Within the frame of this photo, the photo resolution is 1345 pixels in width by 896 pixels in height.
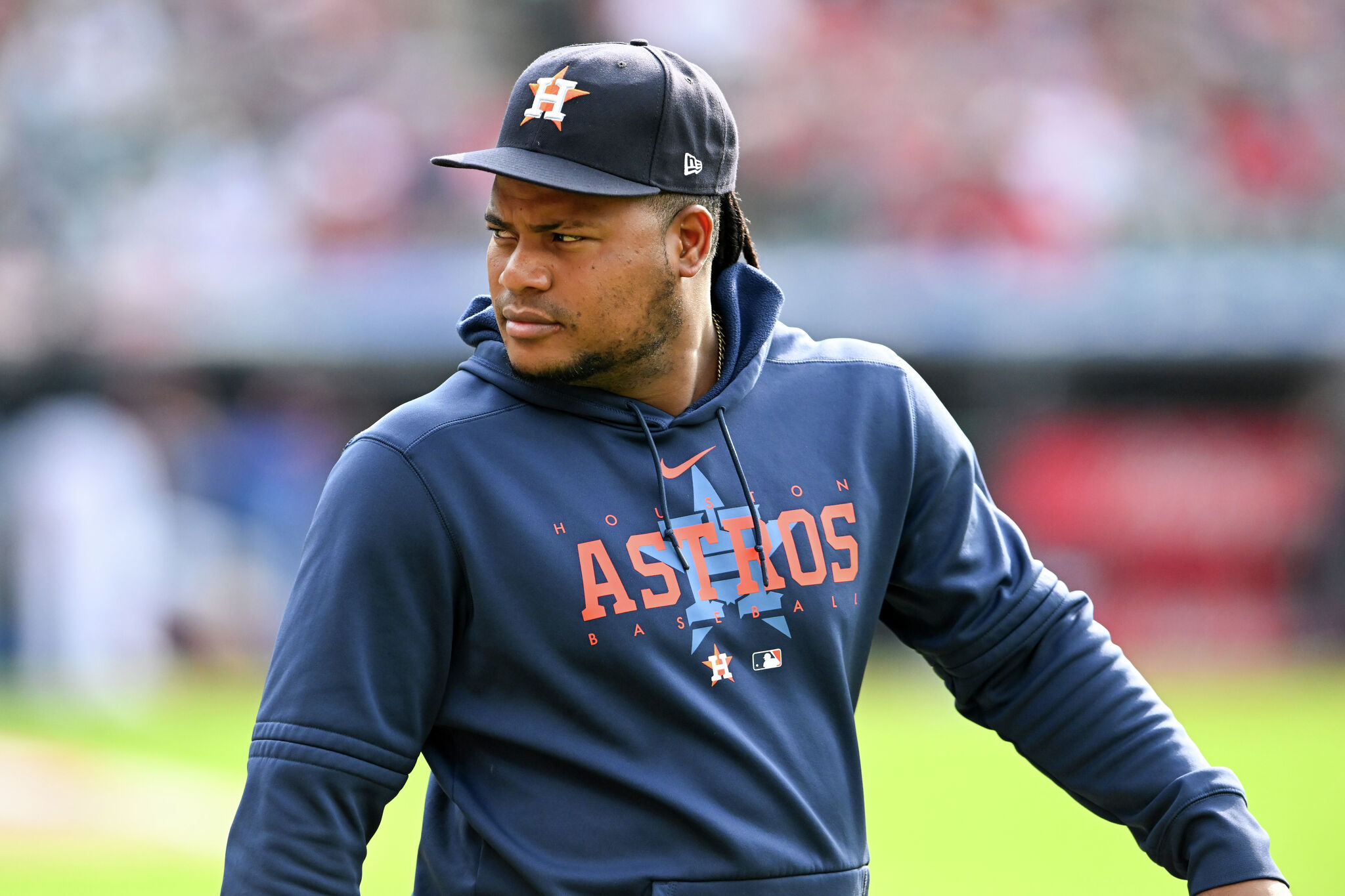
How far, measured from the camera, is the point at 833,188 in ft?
39.6

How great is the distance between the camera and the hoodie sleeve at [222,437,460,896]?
80.4 inches

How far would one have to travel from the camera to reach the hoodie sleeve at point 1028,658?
2.39 m

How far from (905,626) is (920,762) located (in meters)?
6.57

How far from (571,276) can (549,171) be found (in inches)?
5.5

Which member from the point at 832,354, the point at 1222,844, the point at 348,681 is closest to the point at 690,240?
the point at 832,354

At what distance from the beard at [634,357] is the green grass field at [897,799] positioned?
451 centimetres

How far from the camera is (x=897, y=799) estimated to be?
26.5ft

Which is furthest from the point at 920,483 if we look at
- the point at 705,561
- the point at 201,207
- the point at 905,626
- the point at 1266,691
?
Result: the point at 201,207

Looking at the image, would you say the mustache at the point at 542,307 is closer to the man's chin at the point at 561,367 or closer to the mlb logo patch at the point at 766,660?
the man's chin at the point at 561,367

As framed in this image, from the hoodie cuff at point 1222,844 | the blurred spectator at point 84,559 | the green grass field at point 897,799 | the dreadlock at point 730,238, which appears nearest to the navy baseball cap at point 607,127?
the dreadlock at point 730,238

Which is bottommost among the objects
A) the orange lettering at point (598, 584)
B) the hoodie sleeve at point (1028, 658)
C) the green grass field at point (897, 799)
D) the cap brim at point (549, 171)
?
the green grass field at point (897, 799)

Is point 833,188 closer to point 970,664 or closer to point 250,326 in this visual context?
point 250,326

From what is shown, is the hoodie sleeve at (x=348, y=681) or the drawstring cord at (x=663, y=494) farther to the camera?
the drawstring cord at (x=663, y=494)

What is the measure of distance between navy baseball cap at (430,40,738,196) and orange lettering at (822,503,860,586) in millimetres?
479
